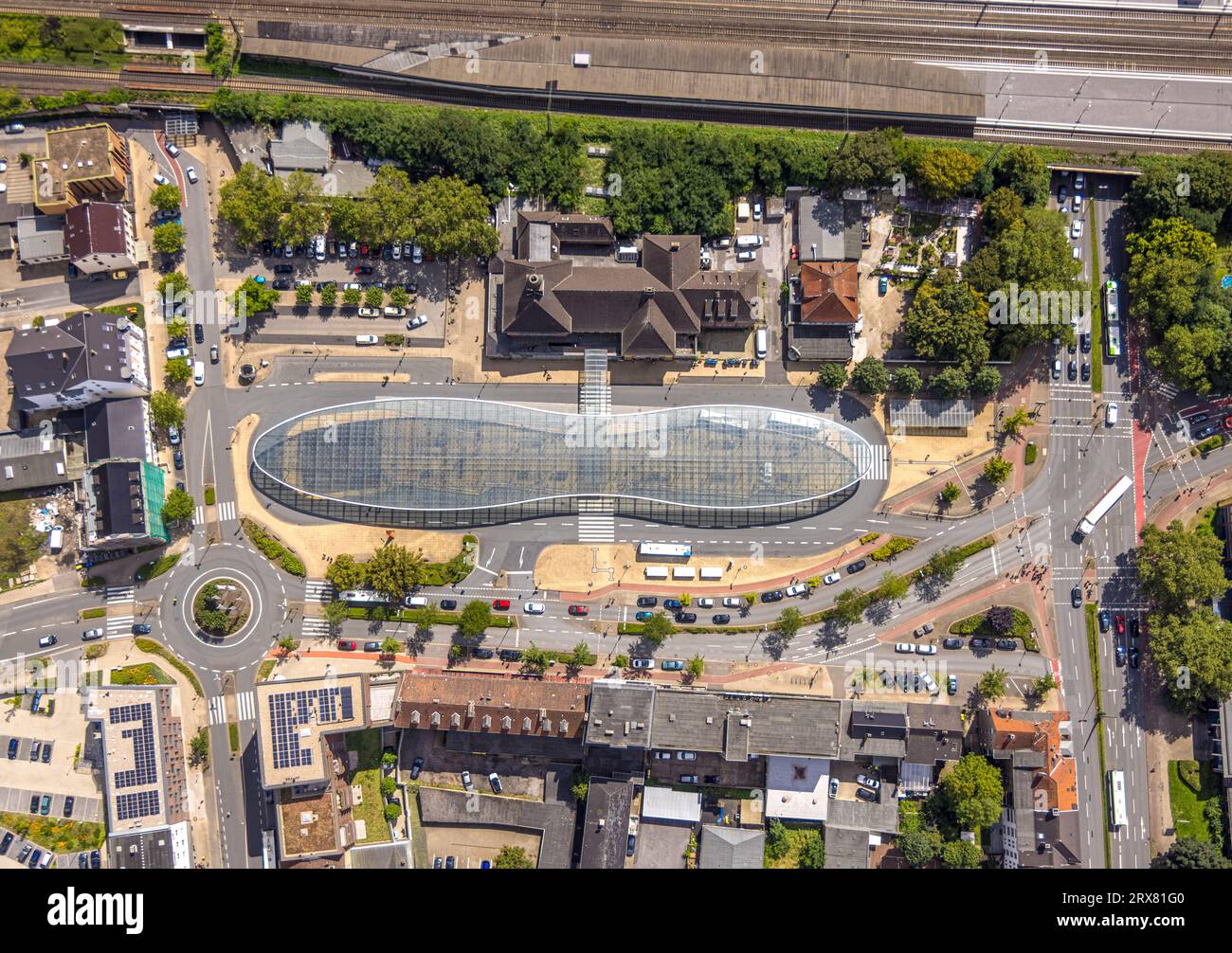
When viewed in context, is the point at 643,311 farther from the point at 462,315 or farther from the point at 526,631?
the point at 526,631

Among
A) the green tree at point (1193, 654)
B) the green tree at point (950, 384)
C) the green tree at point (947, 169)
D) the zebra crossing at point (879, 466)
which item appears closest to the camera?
the green tree at point (1193, 654)

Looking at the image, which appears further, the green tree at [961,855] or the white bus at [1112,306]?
the white bus at [1112,306]

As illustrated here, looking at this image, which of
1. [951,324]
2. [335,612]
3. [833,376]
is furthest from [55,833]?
[951,324]

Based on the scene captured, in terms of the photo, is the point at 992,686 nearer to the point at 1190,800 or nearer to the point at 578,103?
the point at 1190,800

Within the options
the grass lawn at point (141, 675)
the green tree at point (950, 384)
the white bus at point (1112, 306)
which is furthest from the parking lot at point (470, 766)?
the white bus at point (1112, 306)

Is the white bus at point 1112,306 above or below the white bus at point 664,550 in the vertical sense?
above

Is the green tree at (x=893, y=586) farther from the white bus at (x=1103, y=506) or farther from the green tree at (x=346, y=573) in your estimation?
the green tree at (x=346, y=573)
